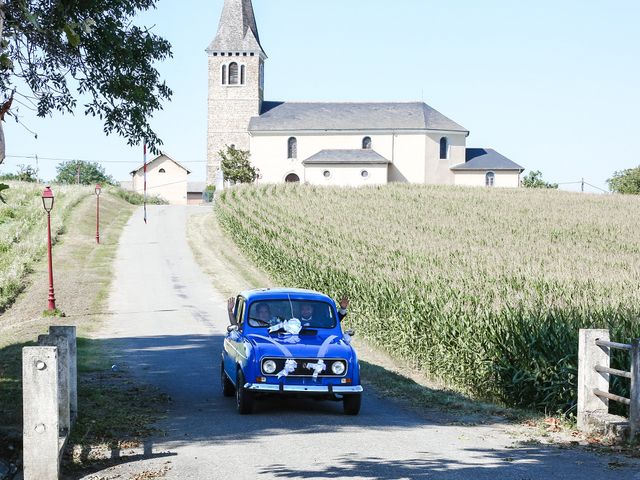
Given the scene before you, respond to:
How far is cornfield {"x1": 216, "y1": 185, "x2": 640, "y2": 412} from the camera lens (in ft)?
48.8

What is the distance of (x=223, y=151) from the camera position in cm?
9300

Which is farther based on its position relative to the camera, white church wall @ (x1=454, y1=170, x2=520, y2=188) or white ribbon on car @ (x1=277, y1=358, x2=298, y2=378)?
white church wall @ (x1=454, y1=170, x2=520, y2=188)

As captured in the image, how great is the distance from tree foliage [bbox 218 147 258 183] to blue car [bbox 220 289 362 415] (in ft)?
248

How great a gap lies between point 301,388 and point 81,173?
570 ft

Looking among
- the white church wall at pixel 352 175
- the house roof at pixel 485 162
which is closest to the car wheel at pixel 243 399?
the white church wall at pixel 352 175

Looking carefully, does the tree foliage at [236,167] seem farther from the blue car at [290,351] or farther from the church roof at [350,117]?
the blue car at [290,351]

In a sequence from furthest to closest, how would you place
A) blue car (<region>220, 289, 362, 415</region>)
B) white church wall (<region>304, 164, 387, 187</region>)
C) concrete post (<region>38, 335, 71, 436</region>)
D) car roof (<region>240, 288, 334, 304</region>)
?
1. white church wall (<region>304, 164, 387, 187</region>)
2. car roof (<region>240, 288, 334, 304</region>)
3. blue car (<region>220, 289, 362, 415</region>)
4. concrete post (<region>38, 335, 71, 436</region>)

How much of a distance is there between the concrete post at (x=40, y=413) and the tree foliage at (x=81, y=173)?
17037 cm

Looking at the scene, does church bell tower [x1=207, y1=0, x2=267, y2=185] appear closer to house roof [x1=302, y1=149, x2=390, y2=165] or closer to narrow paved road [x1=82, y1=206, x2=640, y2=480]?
house roof [x1=302, y1=149, x2=390, y2=165]

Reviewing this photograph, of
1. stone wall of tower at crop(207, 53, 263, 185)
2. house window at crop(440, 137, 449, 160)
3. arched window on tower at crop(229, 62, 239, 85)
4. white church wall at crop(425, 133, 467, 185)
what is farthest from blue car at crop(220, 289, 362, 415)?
arched window on tower at crop(229, 62, 239, 85)

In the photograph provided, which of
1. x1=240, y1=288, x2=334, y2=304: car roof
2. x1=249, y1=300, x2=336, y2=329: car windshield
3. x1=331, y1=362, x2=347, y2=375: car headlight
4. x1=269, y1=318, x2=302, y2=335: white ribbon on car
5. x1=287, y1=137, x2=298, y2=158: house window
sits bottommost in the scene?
x1=331, y1=362, x2=347, y2=375: car headlight

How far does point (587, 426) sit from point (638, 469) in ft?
8.08

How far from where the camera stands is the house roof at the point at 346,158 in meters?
89.8

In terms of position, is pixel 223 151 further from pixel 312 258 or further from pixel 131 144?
pixel 131 144
